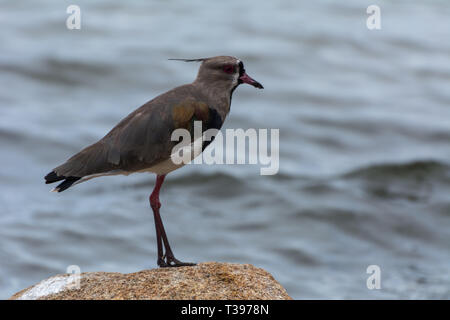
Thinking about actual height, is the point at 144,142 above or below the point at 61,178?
above

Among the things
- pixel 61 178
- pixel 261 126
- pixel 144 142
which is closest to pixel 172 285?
pixel 144 142

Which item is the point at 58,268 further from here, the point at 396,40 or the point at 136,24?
the point at 396,40

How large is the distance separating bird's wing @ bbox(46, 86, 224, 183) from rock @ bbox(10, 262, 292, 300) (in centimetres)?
115

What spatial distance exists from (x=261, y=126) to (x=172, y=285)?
563 inches

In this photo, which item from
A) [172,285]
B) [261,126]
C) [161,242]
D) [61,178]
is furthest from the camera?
[261,126]

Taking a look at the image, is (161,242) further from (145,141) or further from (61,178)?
(61,178)

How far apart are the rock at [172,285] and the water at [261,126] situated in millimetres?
5622

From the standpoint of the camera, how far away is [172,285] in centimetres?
771

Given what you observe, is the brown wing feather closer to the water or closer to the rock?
the rock

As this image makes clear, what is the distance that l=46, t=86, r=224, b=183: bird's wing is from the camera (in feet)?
26.6

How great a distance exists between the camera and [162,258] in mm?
8445

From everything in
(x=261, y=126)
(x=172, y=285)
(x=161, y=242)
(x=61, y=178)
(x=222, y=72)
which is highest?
(x=261, y=126)

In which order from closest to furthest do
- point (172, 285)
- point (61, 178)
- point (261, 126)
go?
point (172, 285)
point (61, 178)
point (261, 126)

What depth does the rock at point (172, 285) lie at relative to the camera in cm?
763
